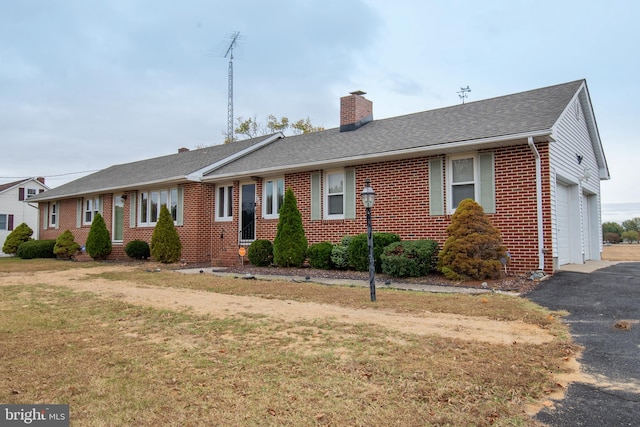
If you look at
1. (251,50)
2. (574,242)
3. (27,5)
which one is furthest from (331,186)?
(251,50)

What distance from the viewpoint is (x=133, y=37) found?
1482 centimetres

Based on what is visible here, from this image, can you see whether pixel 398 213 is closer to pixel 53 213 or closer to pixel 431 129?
pixel 431 129

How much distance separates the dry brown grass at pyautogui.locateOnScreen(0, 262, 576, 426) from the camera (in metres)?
2.79

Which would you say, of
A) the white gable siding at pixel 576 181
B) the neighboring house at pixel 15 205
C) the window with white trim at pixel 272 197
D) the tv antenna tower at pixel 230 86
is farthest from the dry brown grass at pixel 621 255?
the neighboring house at pixel 15 205

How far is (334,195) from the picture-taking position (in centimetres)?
1287

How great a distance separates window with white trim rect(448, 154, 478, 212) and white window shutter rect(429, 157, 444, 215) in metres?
0.23

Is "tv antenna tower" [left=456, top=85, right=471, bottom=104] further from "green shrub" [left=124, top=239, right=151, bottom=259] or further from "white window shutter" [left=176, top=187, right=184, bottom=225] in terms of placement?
"green shrub" [left=124, top=239, right=151, bottom=259]

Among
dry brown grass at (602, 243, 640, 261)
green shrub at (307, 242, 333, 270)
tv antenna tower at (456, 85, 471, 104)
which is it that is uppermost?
tv antenna tower at (456, 85, 471, 104)

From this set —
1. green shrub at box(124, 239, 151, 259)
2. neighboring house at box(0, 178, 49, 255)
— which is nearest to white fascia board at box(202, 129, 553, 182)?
green shrub at box(124, 239, 151, 259)

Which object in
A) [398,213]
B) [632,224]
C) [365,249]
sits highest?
[632,224]

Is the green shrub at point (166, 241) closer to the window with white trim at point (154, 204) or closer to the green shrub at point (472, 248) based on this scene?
the window with white trim at point (154, 204)

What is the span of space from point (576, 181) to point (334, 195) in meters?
7.14

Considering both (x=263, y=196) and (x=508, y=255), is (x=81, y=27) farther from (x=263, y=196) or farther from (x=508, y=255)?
(x=508, y=255)

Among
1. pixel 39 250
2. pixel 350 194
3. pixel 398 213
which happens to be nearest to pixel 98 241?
pixel 39 250
